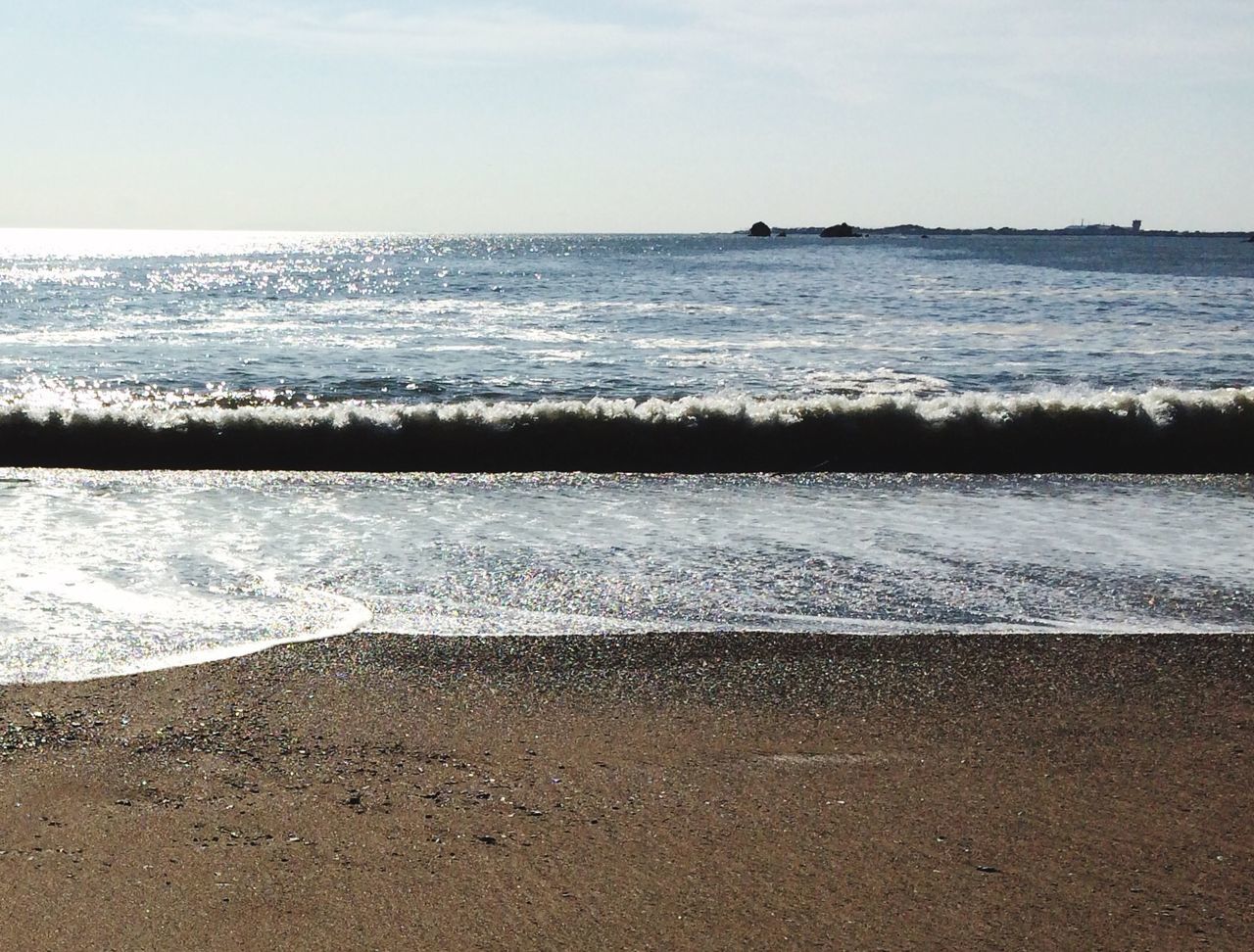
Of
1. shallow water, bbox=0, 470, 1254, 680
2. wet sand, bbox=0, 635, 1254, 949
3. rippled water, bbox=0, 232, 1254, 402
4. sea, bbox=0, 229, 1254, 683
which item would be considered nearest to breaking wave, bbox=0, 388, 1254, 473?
sea, bbox=0, 229, 1254, 683

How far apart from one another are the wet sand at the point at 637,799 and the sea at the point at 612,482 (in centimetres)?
58

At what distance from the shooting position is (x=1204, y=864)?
3.21 metres

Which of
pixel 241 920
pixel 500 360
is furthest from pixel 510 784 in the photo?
pixel 500 360

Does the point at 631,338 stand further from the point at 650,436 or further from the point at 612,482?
the point at 612,482

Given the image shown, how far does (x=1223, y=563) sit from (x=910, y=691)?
3337 mm

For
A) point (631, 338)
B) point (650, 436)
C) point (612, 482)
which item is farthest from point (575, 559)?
point (631, 338)

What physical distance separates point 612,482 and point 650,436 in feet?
8.01

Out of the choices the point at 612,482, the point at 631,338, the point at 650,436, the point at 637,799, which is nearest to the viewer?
the point at 637,799

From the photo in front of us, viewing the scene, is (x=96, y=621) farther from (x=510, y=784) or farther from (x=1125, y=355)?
(x=1125, y=355)

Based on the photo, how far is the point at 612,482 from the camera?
407 inches

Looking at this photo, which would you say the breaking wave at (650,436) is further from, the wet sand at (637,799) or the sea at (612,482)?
the wet sand at (637,799)

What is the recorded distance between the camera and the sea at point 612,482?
585 centimetres

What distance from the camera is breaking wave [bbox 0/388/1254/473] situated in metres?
12.2

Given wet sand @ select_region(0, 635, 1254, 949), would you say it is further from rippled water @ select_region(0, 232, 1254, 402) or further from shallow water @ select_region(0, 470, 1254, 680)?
rippled water @ select_region(0, 232, 1254, 402)
